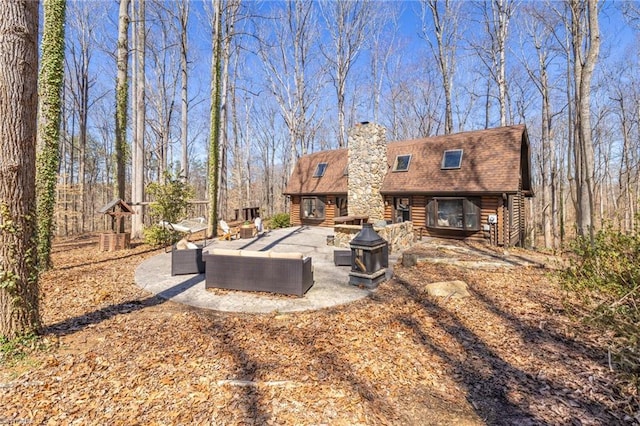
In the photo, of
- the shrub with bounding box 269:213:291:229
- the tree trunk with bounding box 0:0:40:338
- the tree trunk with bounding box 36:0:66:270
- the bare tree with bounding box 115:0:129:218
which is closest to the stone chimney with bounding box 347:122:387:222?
the shrub with bounding box 269:213:291:229

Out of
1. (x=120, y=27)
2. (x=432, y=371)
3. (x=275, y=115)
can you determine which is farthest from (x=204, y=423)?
(x=275, y=115)

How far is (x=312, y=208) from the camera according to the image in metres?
17.8

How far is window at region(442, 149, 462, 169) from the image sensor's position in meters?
13.1

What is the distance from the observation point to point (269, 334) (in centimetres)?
405

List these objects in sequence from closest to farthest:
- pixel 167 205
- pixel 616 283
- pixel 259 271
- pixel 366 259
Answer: pixel 616 283, pixel 259 271, pixel 366 259, pixel 167 205

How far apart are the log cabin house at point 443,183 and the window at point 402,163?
0.05 meters

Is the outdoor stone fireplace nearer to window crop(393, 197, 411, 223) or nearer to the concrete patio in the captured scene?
the concrete patio

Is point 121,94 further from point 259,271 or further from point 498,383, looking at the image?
point 498,383

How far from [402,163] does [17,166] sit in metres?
14.0

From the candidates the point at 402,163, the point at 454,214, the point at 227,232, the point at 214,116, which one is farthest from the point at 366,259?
the point at 402,163

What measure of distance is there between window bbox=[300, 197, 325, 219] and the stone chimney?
324 cm

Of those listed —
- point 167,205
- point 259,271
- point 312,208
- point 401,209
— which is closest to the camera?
point 259,271

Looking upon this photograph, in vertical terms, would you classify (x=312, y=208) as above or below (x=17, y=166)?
below

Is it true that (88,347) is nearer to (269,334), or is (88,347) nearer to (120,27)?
(269,334)
